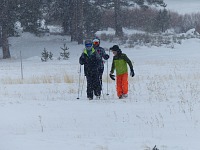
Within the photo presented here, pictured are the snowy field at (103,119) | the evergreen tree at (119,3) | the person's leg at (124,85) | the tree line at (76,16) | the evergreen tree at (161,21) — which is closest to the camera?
the snowy field at (103,119)

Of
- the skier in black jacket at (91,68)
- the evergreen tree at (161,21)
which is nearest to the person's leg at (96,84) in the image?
the skier in black jacket at (91,68)

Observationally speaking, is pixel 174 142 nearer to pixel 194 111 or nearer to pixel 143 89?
pixel 194 111

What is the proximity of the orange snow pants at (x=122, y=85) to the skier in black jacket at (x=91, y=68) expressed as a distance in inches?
22.8

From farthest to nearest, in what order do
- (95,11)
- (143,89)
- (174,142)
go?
1. (95,11)
2. (143,89)
3. (174,142)

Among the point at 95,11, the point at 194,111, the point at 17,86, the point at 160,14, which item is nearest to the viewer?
the point at 194,111

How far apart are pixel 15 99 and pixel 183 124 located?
5865 millimetres

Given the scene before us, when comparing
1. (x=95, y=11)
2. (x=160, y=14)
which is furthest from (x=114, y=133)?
(x=160, y=14)

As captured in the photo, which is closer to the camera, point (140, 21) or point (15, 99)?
point (15, 99)

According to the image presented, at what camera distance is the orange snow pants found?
11.9 metres

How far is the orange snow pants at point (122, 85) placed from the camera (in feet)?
38.9

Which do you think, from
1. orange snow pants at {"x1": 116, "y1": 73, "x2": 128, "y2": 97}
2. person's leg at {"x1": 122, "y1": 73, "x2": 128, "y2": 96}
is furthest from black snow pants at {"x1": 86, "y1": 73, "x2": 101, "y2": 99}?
person's leg at {"x1": 122, "y1": 73, "x2": 128, "y2": 96}

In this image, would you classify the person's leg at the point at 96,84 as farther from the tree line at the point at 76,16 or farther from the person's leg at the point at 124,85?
the tree line at the point at 76,16

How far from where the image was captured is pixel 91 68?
39.4ft

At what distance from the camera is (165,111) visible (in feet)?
30.3
